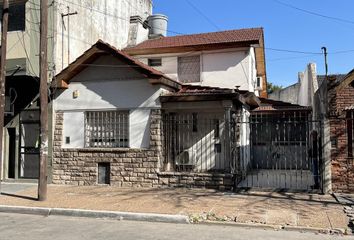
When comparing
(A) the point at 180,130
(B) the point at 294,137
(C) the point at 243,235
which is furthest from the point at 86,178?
(B) the point at 294,137

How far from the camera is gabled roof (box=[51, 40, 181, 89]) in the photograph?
44.2 ft

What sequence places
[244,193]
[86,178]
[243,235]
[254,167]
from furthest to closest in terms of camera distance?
[254,167], [86,178], [244,193], [243,235]

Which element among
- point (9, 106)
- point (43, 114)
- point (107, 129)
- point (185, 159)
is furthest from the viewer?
point (9, 106)

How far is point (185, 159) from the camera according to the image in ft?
48.4

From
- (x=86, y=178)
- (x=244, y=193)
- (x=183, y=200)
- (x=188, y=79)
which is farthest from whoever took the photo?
(x=188, y=79)

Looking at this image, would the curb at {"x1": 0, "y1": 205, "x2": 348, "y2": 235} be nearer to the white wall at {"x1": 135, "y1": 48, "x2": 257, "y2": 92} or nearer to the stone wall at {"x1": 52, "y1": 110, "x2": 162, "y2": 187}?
the stone wall at {"x1": 52, "y1": 110, "x2": 162, "y2": 187}

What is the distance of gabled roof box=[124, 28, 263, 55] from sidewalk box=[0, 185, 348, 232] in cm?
A: 789

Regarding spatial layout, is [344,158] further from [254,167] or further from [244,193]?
[254,167]

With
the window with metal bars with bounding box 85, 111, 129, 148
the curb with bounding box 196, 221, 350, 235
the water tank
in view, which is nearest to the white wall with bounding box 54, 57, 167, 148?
the window with metal bars with bounding box 85, 111, 129, 148

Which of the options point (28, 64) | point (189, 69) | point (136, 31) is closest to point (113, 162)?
point (28, 64)

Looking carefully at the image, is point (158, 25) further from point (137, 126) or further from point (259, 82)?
point (137, 126)

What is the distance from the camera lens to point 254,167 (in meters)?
20.4

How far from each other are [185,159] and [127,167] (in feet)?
7.10

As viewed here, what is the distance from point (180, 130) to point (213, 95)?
2.56 metres
